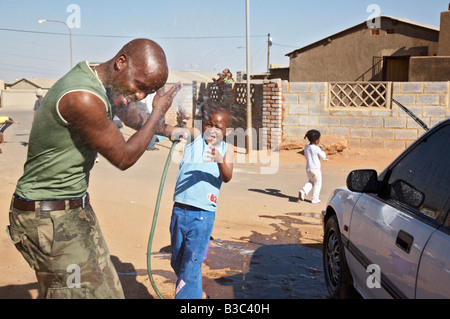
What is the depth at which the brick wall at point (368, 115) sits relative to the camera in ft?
47.1

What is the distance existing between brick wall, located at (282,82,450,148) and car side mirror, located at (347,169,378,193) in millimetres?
11718

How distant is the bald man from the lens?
7.95 feet

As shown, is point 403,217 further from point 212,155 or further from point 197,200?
point 197,200

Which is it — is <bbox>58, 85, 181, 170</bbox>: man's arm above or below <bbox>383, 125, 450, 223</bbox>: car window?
above

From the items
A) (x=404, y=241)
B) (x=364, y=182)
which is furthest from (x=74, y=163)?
(x=364, y=182)

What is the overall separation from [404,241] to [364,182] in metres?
0.84

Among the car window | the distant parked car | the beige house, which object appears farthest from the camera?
the beige house

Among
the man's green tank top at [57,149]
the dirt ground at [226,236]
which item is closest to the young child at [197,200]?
the dirt ground at [226,236]

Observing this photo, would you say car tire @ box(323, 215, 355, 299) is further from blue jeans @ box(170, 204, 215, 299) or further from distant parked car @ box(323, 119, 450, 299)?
blue jeans @ box(170, 204, 215, 299)

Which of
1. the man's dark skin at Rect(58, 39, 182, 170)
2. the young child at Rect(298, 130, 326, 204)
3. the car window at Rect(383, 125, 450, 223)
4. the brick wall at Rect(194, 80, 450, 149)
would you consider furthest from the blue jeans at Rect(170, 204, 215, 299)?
the brick wall at Rect(194, 80, 450, 149)

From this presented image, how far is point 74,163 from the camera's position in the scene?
256 cm

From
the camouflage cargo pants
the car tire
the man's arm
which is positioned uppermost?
the man's arm

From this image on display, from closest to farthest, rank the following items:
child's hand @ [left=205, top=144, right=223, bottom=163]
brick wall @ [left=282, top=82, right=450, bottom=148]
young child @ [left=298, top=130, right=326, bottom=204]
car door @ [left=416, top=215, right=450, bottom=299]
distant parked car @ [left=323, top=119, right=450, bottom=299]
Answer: car door @ [left=416, top=215, right=450, bottom=299] < distant parked car @ [left=323, top=119, right=450, bottom=299] < child's hand @ [left=205, top=144, right=223, bottom=163] < young child @ [left=298, top=130, right=326, bottom=204] < brick wall @ [left=282, top=82, right=450, bottom=148]
